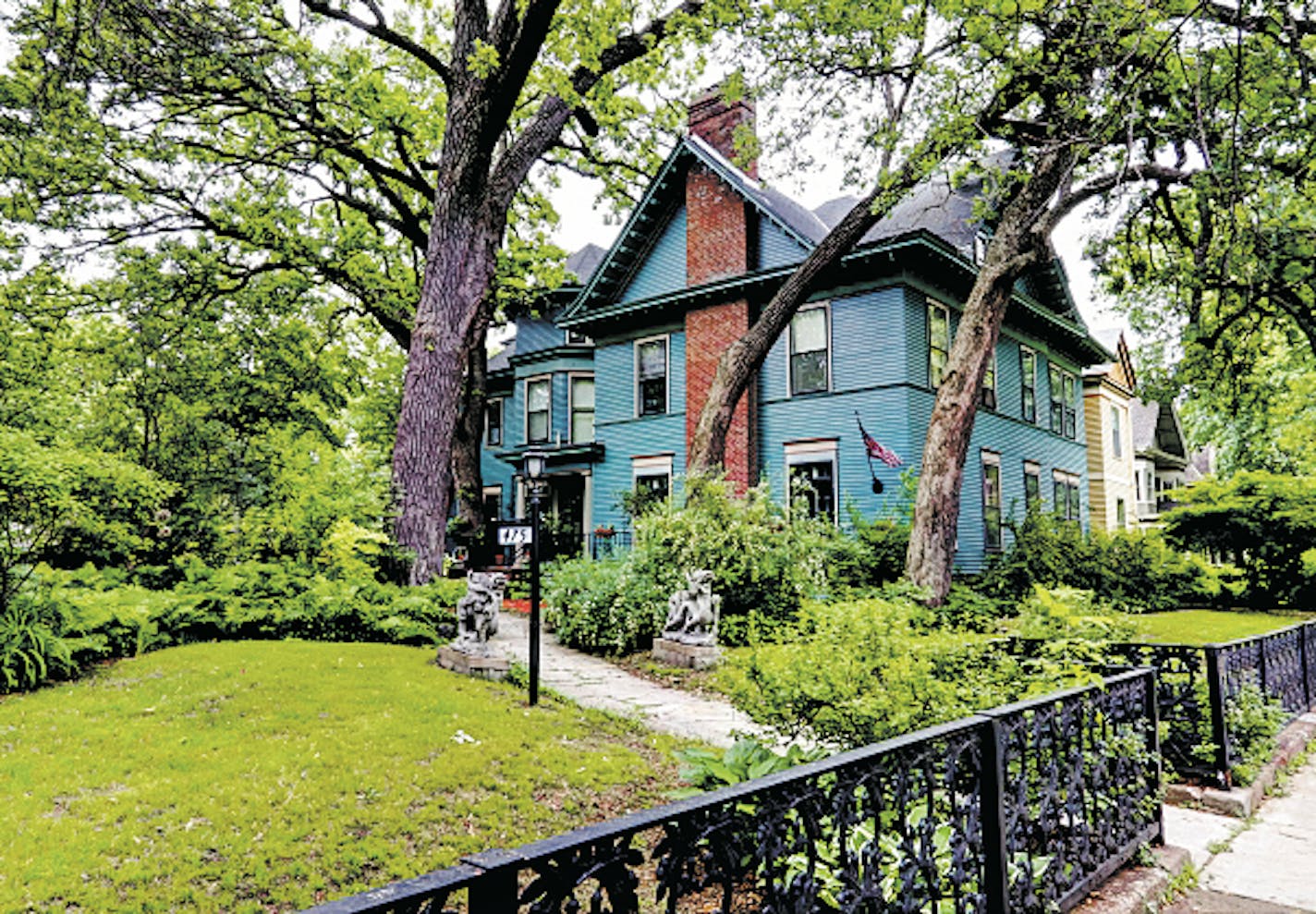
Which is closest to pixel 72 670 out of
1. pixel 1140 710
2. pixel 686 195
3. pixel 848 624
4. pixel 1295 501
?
pixel 848 624

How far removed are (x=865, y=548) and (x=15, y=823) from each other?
12234 mm

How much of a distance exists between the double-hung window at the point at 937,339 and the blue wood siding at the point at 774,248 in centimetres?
313

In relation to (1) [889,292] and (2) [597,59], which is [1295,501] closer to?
(1) [889,292]

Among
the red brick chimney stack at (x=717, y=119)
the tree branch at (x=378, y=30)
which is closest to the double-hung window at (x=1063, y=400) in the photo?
the red brick chimney stack at (x=717, y=119)

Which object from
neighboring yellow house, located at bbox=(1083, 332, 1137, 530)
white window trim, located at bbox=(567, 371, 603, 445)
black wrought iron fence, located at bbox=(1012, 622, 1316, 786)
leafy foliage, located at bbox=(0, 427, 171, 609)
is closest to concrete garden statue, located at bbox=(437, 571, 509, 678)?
leafy foliage, located at bbox=(0, 427, 171, 609)

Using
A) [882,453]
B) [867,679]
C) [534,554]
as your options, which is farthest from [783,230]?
[867,679]

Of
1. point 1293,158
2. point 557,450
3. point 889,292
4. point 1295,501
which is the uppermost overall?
point 889,292

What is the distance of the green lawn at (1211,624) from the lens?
11.4m

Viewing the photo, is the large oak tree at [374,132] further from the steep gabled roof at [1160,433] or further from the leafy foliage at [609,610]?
the steep gabled roof at [1160,433]

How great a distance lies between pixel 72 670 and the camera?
7195 mm

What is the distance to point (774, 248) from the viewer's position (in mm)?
17688

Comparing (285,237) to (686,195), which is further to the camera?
(686,195)

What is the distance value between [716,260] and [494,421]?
11.4 metres

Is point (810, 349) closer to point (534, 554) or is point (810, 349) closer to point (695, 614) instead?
point (695, 614)
